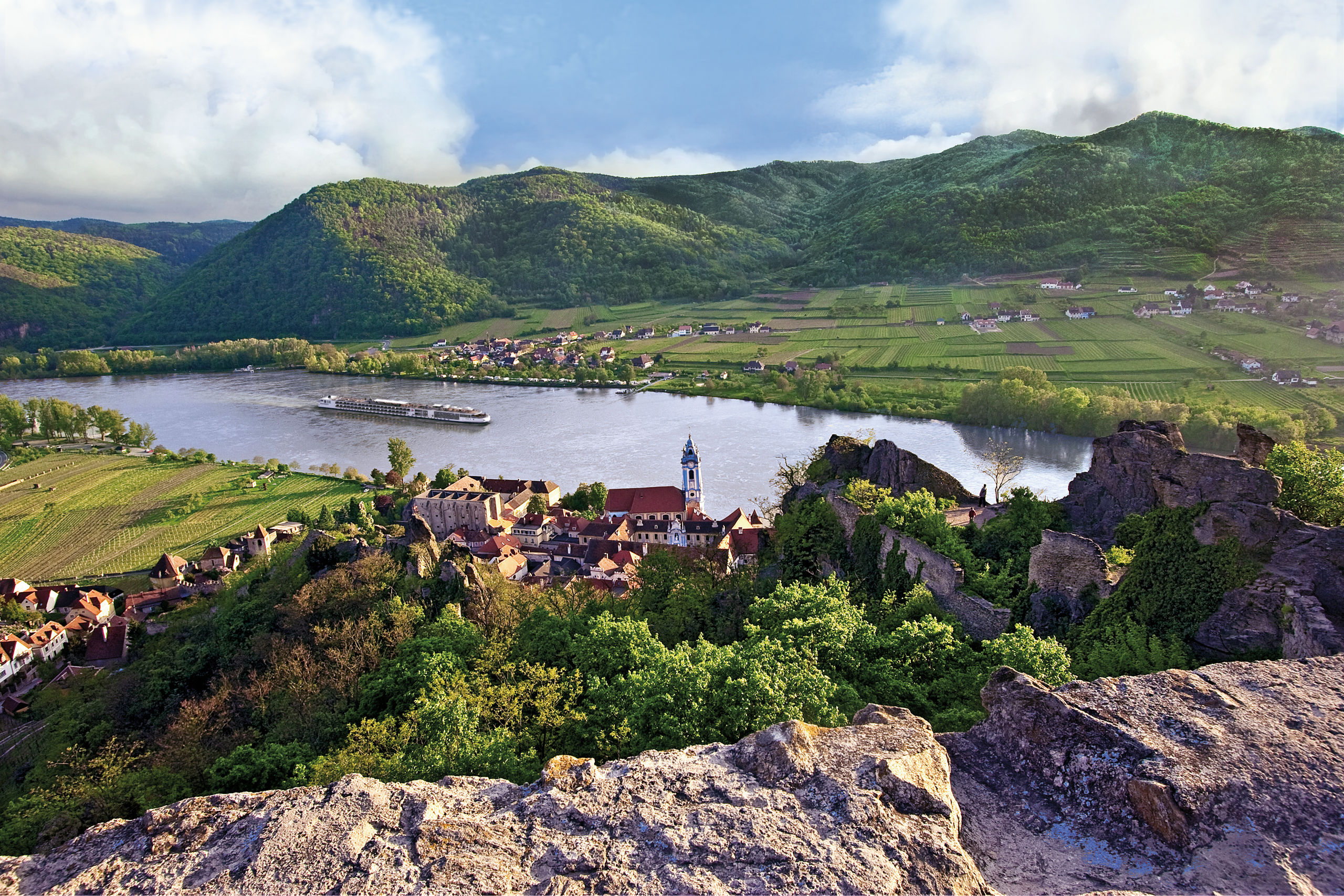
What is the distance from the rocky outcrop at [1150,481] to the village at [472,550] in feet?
32.3

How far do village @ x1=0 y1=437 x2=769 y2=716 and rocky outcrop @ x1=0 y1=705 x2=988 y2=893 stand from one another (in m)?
12.1

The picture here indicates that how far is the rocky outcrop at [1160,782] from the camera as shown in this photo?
5.28m

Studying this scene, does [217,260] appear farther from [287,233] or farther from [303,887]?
[303,887]

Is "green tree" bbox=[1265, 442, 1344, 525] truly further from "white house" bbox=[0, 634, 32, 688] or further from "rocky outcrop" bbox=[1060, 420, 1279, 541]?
"white house" bbox=[0, 634, 32, 688]

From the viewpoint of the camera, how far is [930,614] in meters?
13.5

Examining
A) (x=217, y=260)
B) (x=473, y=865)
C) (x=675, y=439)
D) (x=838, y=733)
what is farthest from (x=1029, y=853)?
(x=217, y=260)

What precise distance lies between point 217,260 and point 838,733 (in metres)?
190

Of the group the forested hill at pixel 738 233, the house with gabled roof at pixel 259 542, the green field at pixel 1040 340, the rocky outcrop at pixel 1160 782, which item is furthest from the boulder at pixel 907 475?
the forested hill at pixel 738 233

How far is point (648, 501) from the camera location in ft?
120

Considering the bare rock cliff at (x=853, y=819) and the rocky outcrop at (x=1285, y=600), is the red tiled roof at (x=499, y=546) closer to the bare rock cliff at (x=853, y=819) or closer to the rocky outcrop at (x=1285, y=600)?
the bare rock cliff at (x=853, y=819)

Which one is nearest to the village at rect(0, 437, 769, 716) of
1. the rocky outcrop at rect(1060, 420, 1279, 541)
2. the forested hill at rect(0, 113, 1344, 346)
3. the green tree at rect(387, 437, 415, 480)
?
the green tree at rect(387, 437, 415, 480)

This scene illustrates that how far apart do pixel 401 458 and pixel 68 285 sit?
154748 millimetres

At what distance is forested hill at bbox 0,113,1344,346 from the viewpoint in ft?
208

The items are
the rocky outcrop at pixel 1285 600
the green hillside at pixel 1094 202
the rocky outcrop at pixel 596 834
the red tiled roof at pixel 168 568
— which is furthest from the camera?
the green hillside at pixel 1094 202
